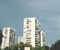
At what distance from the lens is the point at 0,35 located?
1108 inches

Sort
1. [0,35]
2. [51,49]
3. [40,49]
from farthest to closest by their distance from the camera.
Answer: [40,49] → [51,49] → [0,35]

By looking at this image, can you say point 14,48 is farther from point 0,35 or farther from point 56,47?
point 0,35

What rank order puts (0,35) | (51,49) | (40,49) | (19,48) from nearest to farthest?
(0,35)
(51,49)
(40,49)
(19,48)

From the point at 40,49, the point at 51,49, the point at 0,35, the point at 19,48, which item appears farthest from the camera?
the point at 19,48

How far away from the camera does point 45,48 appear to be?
498 feet

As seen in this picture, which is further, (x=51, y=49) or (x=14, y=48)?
(x=14, y=48)

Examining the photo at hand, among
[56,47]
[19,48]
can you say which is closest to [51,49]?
[56,47]

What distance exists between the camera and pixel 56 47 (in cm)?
14738

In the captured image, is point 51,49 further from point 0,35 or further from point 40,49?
point 0,35

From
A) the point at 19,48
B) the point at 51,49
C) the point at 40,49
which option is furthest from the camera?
the point at 19,48

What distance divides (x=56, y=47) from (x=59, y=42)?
633 cm

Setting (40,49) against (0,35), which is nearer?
(0,35)

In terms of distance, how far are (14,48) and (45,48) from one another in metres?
25.9

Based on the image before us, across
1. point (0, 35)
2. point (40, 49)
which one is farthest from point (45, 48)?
point (0, 35)
